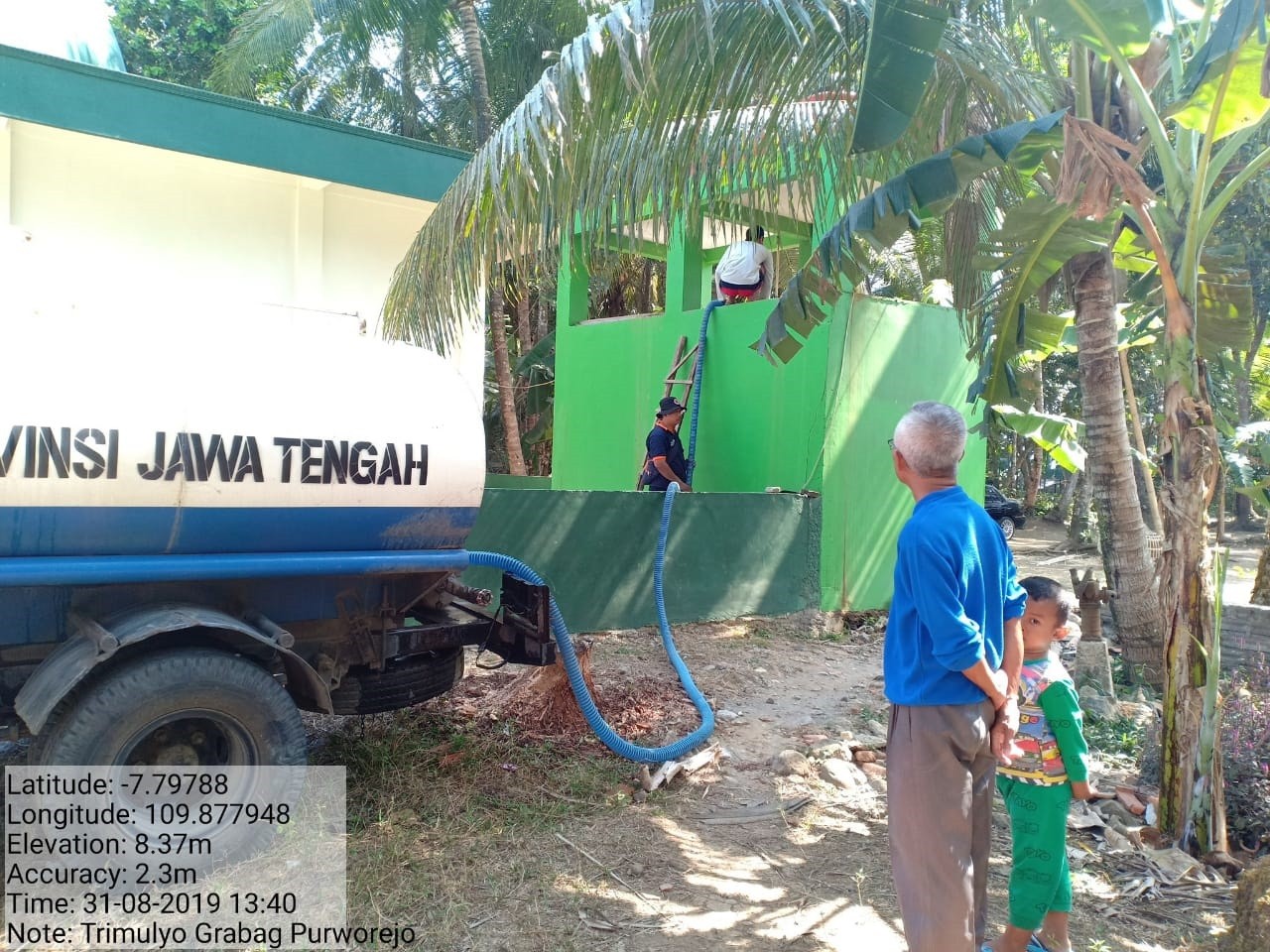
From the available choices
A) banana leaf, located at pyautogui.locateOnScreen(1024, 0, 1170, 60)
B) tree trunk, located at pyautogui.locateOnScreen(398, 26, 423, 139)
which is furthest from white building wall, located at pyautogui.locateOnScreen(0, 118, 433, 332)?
tree trunk, located at pyautogui.locateOnScreen(398, 26, 423, 139)

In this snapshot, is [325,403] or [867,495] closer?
[325,403]

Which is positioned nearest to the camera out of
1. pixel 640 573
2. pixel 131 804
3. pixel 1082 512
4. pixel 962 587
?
pixel 962 587

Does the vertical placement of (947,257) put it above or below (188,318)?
above

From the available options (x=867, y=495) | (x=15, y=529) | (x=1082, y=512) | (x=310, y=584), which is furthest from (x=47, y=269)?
(x=1082, y=512)

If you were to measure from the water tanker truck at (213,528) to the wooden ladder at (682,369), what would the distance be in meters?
4.93

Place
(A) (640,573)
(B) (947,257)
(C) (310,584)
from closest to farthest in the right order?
(C) (310,584)
(B) (947,257)
(A) (640,573)

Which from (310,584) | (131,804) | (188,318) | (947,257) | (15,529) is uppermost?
(947,257)

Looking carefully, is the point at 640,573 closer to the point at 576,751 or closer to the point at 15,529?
the point at 576,751

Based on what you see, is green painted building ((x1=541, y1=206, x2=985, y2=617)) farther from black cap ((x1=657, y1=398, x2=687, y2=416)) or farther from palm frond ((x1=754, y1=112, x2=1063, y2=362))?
palm frond ((x1=754, y1=112, x2=1063, y2=362))

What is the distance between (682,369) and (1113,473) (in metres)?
4.12

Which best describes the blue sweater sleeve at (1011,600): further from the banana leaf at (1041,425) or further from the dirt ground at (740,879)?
the banana leaf at (1041,425)

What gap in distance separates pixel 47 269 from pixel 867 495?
6.73 metres

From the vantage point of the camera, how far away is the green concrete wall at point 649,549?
263 inches

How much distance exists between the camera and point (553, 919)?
10.9ft
